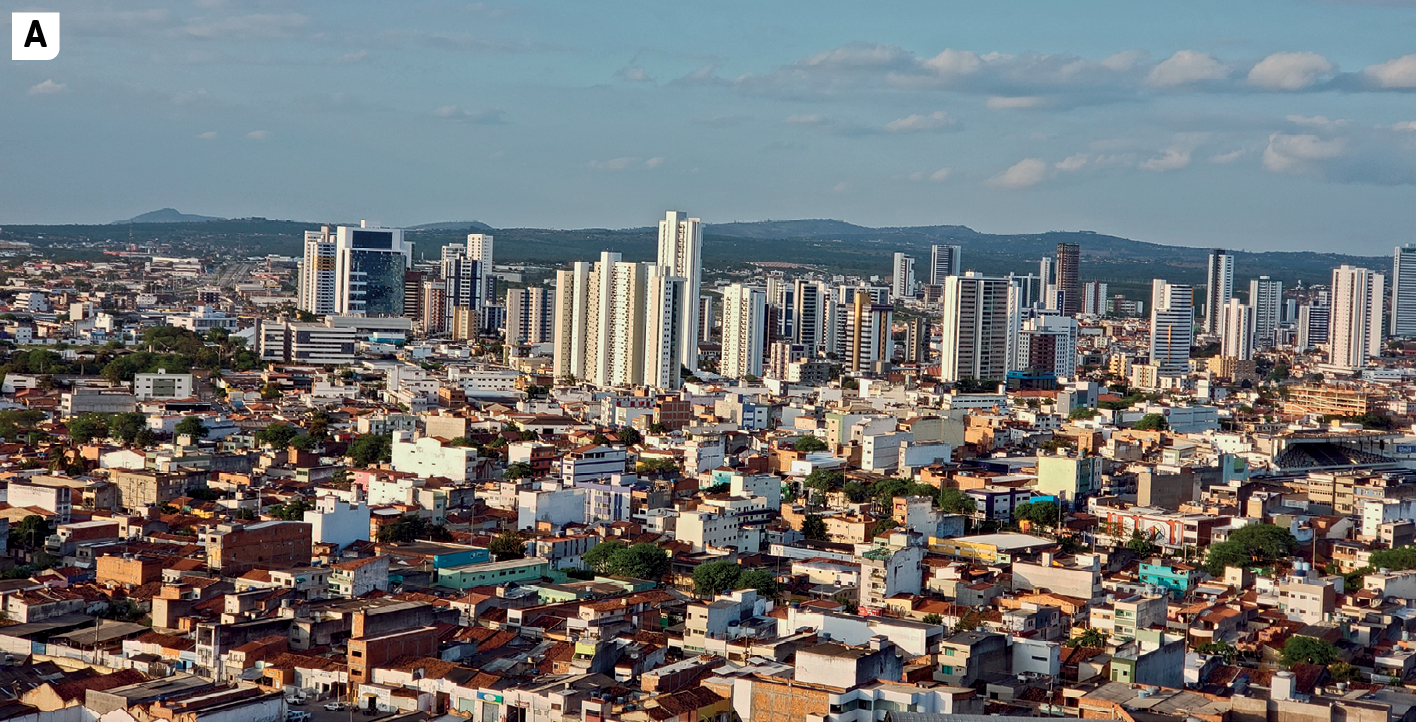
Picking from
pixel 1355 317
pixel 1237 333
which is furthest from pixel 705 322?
pixel 1355 317

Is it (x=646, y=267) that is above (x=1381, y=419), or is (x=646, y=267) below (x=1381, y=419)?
above

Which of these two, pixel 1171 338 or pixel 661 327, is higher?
pixel 661 327

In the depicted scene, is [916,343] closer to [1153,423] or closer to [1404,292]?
[1153,423]

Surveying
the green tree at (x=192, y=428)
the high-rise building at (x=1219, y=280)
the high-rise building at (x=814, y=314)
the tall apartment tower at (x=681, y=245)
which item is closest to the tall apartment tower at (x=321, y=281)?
the tall apartment tower at (x=681, y=245)

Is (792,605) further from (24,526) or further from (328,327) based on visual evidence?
(328,327)

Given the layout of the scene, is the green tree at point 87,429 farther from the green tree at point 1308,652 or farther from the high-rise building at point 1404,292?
the high-rise building at point 1404,292

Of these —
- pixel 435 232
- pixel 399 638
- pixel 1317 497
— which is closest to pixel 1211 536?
pixel 1317 497

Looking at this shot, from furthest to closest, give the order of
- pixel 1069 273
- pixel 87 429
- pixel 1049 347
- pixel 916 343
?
1. pixel 1069 273
2. pixel 916 343
3. pixel 1049 347
4. pixel 87 429
